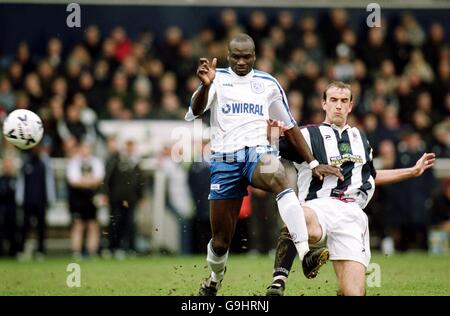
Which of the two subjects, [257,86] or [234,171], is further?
[257,86]

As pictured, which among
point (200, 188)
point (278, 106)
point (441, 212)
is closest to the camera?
point (278, 106)

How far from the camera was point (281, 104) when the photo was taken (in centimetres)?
880

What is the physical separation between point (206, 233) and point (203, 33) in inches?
193

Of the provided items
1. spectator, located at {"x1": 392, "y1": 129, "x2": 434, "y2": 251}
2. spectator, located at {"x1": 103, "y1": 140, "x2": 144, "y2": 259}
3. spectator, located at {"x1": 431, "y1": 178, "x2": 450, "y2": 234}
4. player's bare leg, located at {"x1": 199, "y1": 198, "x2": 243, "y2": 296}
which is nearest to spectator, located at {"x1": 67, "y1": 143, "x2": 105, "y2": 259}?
spectator, located at {"x1": 103, "y1": 140, "x2": 144, "y2": 259}

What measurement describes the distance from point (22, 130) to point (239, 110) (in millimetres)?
2580

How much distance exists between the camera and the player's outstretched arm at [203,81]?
818 centimetres

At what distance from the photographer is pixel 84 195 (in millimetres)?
16141

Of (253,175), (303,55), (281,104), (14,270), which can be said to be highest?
(303,55)

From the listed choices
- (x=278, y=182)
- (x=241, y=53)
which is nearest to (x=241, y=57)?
(x=241, y=53)

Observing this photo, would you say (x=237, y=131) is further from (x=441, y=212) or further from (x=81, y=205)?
(x=441, y=212)

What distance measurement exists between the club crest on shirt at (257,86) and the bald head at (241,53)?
0.13 m
